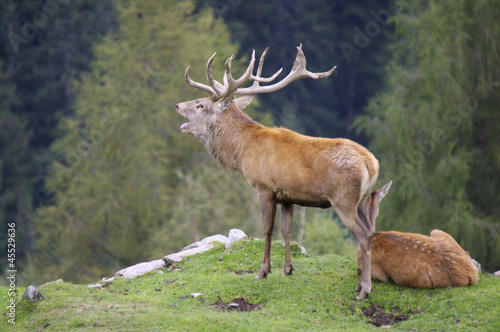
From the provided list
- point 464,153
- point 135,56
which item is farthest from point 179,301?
point 135,56

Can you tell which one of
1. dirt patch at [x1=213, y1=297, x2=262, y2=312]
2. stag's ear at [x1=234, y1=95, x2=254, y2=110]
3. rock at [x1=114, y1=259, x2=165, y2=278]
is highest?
stag's ear at [x1=234, y1=95, x2=254, y2=110]

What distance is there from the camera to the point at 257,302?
9.30m

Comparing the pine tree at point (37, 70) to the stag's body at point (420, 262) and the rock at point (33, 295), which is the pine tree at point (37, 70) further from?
the stag's body at point (420, 262)

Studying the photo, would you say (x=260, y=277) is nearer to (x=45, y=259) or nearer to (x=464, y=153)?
(x=464, y=153)

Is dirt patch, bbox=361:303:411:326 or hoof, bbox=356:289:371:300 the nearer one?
dirt patch, bbox=361:303:411:326

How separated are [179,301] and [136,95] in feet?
80.4

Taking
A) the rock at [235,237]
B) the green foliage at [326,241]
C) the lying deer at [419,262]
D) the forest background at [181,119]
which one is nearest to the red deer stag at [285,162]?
the lying deer at [419,262]

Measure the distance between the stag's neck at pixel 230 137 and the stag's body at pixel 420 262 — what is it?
7.90 feet

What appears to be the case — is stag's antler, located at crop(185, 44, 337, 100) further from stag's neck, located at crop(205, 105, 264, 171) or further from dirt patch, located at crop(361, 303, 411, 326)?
dirt patch, located at crop(361, 303, 411, 326)

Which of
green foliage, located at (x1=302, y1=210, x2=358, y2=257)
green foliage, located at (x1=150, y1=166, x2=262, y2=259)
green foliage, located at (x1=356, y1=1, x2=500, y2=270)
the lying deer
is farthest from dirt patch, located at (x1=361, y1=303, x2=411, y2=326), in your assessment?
green foliage, located at (x1=150, y1=166, x2=262, y2=259)

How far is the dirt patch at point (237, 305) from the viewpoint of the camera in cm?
915

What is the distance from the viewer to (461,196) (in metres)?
21.3

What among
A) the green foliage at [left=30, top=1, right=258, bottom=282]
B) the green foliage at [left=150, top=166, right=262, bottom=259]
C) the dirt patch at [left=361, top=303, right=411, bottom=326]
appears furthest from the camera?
the green foliage at [left=30, top=1, right=258, bottom=282]

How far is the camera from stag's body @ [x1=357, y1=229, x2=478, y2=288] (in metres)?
9.16
